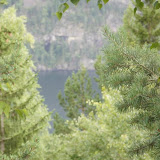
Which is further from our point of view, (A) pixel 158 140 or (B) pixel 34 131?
(B) pixel 34 131

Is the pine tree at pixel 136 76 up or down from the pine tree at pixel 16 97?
down

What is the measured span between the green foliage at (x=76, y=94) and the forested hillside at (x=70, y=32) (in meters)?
132

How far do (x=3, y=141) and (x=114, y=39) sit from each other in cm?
565

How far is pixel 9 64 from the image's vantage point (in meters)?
2.87

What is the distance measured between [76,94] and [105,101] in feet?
47.1

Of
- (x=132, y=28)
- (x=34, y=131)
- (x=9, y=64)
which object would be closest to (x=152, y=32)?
(x=132, y=28)

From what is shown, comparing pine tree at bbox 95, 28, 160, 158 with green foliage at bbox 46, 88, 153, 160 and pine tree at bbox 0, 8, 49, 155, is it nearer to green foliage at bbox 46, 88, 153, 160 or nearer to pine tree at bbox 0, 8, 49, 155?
pine tree at bbox 0, 8, 49, 155

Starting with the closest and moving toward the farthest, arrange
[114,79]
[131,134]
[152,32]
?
[114,79] < [131,134] < [152,32]

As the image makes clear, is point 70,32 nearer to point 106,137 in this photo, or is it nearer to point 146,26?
point 146,26

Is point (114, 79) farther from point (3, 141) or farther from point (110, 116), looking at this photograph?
point (110, 116)

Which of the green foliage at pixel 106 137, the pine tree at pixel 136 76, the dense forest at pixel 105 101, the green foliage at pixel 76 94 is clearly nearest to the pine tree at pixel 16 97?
the dense forest at pixel 105 101

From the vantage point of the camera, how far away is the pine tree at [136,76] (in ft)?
5.74

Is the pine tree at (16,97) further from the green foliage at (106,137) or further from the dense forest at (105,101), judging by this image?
the green foliage at (106,137)

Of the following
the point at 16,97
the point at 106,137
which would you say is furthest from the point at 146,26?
the point at 16,97
